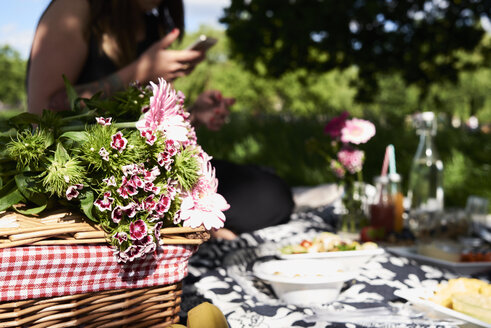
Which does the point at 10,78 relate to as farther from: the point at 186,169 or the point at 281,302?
the point at 186,169

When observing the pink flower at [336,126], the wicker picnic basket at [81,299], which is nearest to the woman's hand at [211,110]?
the pink flower at [336,126]

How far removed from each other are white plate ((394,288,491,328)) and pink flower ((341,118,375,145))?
83 cm

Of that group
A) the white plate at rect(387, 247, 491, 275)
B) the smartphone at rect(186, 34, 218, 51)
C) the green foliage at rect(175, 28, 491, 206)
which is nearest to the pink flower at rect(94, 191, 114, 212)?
A: the smartphone at rect(186, 34, 218, 51)

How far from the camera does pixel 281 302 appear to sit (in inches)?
59.3

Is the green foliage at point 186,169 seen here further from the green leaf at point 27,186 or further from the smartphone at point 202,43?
the smartphone at point 202,43

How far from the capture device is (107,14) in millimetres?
2350

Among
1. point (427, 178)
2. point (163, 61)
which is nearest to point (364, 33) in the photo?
point (427, 178)

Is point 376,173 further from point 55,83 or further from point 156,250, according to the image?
point 156,250

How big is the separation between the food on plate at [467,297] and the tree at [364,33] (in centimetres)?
441

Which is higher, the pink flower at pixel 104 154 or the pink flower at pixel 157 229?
the pink flower at pixel 104 154

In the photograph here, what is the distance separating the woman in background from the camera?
1.98 metres

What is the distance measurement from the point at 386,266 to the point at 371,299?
0.87 feet

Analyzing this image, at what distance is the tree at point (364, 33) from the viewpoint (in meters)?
5.66

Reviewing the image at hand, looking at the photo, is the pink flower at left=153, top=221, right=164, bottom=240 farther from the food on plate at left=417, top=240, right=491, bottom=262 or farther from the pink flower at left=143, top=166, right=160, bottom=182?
the food on plate at left=417, top=240, right=491, bottom=262
